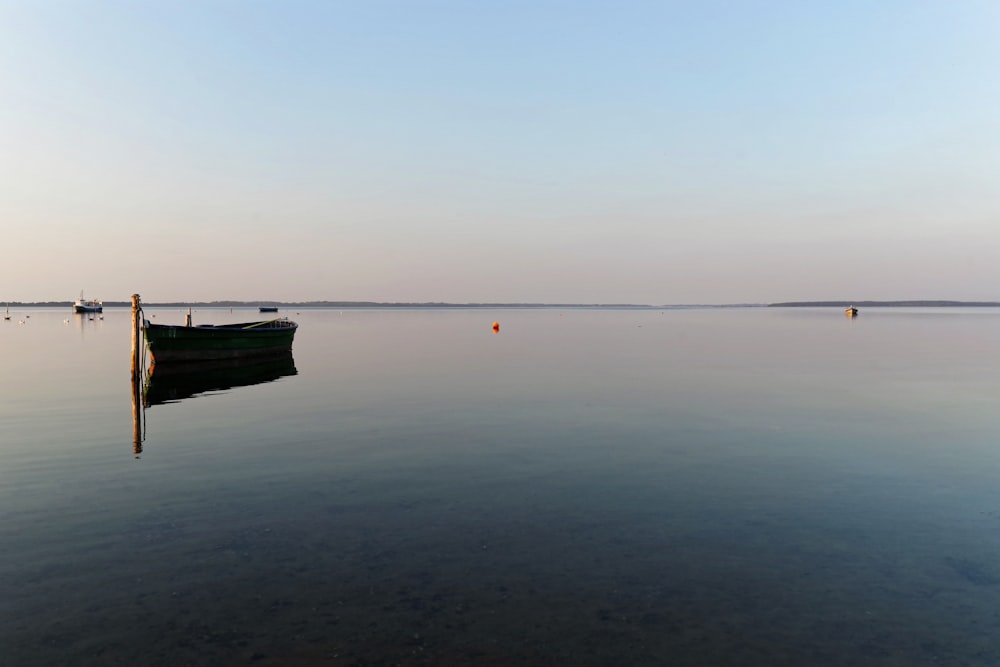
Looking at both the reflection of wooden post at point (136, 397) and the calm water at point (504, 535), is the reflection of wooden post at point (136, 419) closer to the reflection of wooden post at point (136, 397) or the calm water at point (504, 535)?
the reflection of wooden post at point (136, 397)

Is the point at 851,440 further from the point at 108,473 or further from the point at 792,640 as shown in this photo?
the point at 108,473

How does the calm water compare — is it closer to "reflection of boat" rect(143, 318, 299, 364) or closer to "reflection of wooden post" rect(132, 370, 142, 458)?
"reflection of wooden post" rect(132, 370, 142, 458)

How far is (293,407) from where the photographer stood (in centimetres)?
2572

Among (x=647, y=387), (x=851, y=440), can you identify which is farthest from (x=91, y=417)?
(x=851, y=440)

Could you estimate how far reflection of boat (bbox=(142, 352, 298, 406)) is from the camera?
100ft

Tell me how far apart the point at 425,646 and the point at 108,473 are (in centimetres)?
1168

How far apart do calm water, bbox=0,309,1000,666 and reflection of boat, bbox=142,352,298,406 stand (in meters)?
6.24

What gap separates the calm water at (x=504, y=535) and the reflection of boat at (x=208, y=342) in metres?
15.1

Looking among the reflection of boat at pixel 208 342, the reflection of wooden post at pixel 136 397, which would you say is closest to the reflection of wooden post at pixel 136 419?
the reflection of wooden post at pixel 136 397

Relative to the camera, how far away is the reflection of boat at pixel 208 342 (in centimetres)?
3938

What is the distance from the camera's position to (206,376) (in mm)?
37531

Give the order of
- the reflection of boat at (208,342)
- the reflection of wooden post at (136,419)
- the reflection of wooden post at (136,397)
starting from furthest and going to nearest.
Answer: the reflection of boat at (208,342) < the reflection of wooden post at (136,397) < the reflection of wooden post at (136,419)

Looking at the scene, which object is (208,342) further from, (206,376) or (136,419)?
(136,419)

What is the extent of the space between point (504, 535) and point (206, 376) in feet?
105
